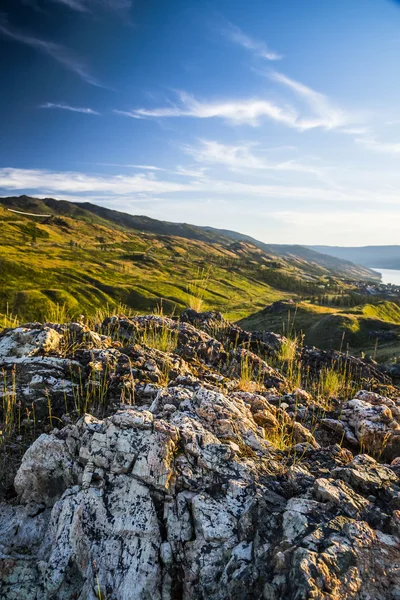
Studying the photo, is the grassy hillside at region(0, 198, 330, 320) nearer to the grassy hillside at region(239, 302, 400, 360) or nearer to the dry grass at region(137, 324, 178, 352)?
the grassy hillside at region(239, 302, 400, 360)

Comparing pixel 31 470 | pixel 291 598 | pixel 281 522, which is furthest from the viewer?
pixel 31 470

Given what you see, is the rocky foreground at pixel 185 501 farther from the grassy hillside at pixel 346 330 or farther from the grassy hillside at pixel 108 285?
the grassy hillside at pixel 346 330

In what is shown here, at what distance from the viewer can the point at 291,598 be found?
2.62m

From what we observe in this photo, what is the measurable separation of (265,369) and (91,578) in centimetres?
667

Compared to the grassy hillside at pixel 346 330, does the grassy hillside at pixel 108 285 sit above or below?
below

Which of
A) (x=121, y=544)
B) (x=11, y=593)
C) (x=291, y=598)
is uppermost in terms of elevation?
(x=291, y=598)

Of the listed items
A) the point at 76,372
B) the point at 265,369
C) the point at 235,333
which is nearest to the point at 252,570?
the point at 76,372

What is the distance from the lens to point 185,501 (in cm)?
373

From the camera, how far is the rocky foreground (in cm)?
301

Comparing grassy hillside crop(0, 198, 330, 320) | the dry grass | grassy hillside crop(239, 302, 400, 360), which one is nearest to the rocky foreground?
the dry grass

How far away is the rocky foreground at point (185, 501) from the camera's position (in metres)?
3.01

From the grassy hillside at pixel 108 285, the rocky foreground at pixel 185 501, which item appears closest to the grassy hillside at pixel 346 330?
the grassy hillside at pixel 108 285

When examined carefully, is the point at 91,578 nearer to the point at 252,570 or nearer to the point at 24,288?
the point at 252,570

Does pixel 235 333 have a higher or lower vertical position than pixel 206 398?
lower
